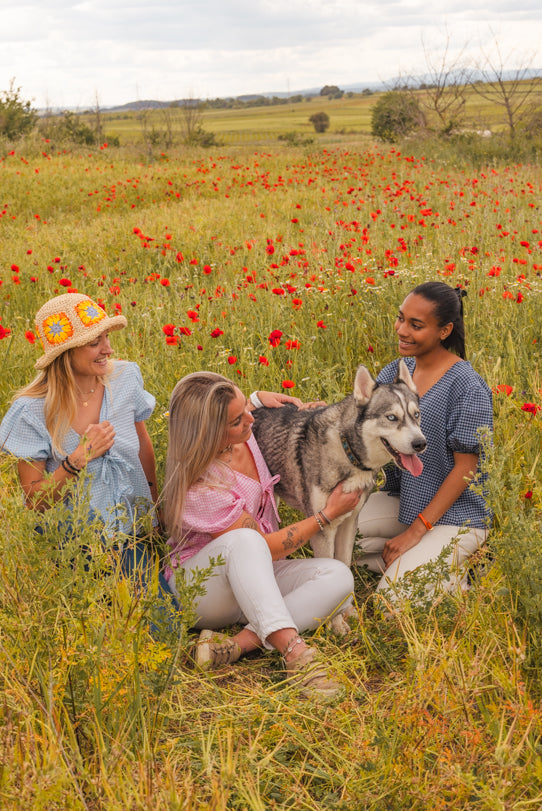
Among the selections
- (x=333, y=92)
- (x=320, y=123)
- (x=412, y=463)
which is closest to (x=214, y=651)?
(x=412, y=463)

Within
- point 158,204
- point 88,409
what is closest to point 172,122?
point 158,204

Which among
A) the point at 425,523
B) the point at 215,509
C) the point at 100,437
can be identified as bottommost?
the point at 425,523

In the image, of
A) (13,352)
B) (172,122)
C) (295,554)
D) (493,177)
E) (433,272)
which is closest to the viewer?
(295,554)

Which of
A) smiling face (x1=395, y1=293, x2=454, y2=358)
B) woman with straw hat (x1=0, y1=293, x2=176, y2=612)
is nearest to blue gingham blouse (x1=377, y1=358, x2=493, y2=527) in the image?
smiling face (x1=395, y1=293, x2=454, y2=358)

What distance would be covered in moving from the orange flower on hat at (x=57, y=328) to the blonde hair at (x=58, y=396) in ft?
0.36

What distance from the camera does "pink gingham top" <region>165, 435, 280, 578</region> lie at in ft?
10.7

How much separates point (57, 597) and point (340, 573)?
1.48m

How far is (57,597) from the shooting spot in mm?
2619

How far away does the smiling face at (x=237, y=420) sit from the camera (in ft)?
10.5

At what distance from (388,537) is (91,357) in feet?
7.39

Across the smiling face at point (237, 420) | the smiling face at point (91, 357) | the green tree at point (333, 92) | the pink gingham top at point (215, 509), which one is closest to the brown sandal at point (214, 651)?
the pink gingham top at point (215, 509)

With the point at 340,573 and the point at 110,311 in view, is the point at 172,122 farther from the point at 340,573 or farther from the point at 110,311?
the point at 340,573

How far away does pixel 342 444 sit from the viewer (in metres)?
3.64

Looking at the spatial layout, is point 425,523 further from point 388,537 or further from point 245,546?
point 245,546
